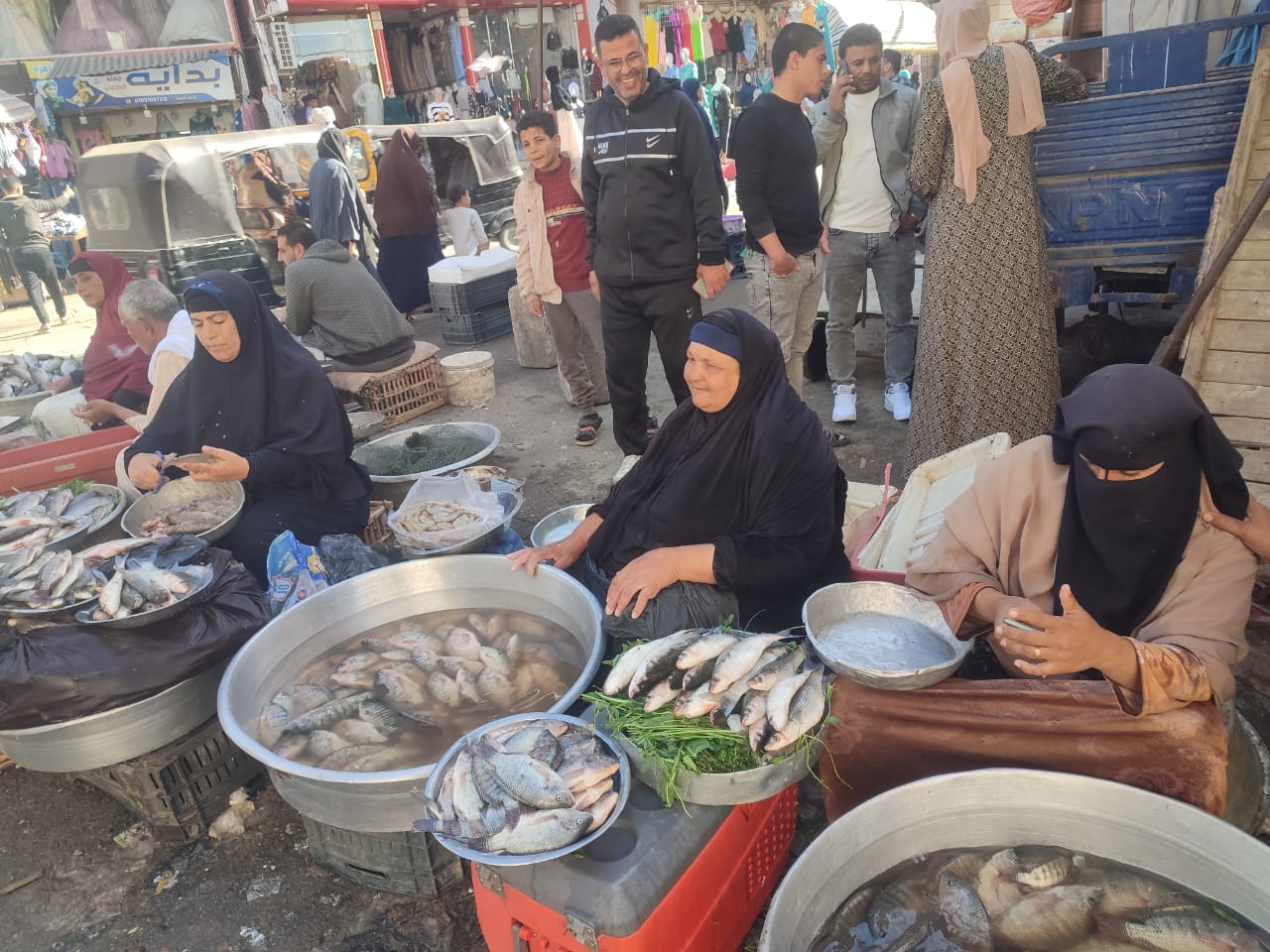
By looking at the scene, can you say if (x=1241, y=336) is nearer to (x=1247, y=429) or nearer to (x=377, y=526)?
(x=1247, y=429)

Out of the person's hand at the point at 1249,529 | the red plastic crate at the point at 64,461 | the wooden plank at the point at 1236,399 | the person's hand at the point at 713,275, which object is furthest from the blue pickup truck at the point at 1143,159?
the red plastic crate at the point at 64,461

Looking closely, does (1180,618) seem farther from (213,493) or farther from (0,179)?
(0,179)

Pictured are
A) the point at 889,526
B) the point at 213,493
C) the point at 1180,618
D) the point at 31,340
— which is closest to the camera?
the point at 1180,618

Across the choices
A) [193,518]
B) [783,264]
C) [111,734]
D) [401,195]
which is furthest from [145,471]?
[401,195]

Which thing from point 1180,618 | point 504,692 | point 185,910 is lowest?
point 185,910

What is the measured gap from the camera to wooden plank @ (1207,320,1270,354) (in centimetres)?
366

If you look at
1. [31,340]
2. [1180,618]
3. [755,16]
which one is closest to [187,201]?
[31,340]

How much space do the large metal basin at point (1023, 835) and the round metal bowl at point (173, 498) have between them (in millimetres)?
2908

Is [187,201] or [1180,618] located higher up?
[187,201]

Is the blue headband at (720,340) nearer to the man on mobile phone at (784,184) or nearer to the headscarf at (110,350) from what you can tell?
the man on mobile phone at (784,184)

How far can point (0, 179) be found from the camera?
34.6ft

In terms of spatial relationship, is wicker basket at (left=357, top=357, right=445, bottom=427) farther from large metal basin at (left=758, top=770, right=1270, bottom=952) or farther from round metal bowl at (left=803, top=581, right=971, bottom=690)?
large metal basin at (left=758, top=770, right=1270, bottom=952)

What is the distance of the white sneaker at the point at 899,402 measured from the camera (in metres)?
5.46

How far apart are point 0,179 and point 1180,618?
13.3 meters
